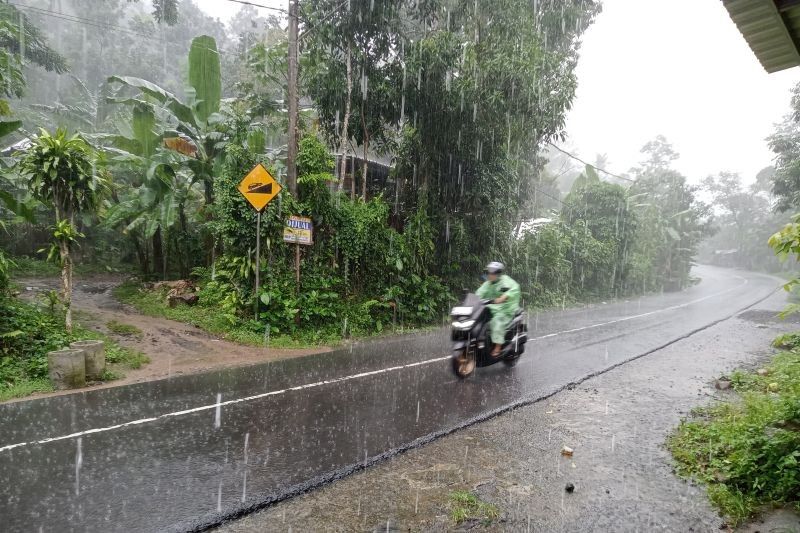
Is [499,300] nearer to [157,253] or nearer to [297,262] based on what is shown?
[297,262]

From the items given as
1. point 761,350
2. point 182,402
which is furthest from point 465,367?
point 761,350

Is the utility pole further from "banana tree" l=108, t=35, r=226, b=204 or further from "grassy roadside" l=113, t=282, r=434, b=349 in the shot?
"grassy roadside" l=113, t=282, r=434, b=349

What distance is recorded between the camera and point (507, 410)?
20.1 ft

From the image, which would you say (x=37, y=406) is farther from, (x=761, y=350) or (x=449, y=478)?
(x=761, y=350)

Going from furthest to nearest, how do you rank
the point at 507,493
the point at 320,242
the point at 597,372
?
the point at 320,242 → the point at 597,372 → the point at 507,493

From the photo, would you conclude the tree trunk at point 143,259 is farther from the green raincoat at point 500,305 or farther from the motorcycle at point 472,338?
the green raincoat at point 500,305

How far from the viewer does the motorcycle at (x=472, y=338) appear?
738 cm

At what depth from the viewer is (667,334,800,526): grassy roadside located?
3.89 meters

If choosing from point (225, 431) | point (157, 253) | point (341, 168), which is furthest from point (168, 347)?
point (157, 253)

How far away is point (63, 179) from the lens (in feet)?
27.4

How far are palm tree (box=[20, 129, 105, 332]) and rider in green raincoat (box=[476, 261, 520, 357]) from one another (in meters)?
7.12

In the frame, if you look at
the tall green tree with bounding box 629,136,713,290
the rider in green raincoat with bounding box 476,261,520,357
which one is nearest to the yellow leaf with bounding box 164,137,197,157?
the rider in green raincoat with bounding box 476,261,520,357

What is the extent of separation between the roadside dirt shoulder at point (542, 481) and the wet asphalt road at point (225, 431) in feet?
1.05

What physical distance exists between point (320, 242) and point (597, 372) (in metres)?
6.54
